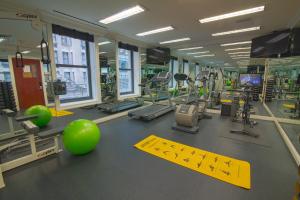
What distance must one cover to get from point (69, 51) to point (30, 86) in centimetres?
187

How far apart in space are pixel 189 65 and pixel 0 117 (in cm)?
1138

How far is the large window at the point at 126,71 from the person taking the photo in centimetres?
634

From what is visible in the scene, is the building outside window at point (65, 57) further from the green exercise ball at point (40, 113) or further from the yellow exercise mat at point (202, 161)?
the yellow exercise mat at point (202, 161)

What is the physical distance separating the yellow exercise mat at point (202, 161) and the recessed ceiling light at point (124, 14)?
10.6 ft

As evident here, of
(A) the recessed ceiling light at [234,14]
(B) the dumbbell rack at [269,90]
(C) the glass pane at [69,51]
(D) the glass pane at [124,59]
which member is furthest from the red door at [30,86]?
(B) the dumbbell rack at [269,90]

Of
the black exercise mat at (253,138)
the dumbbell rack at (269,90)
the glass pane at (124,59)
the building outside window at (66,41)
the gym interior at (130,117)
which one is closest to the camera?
the gym interior at (130,117)

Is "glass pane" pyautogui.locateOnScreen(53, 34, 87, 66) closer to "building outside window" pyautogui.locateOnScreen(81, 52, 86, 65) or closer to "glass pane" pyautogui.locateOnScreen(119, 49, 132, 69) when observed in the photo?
"building outside window" pyautogui.locateOnScreen(81, 52, 86, 65)

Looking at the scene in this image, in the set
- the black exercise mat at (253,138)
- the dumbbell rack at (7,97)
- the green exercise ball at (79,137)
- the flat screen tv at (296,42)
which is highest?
the flat screen tv at (296,42)

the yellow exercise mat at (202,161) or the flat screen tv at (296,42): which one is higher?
the flat screen tv at (296,42)

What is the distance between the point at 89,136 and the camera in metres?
2.25

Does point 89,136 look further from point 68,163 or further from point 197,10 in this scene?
point 197,10

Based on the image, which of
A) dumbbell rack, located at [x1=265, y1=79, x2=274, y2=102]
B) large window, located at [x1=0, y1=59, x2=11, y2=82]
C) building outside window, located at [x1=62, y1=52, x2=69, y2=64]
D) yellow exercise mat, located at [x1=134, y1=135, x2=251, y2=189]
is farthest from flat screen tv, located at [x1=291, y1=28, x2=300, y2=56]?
large window, located at [x1=0, y1=59, x2=11, y2=82]

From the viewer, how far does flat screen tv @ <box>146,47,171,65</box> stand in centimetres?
733

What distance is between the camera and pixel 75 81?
5.20m
